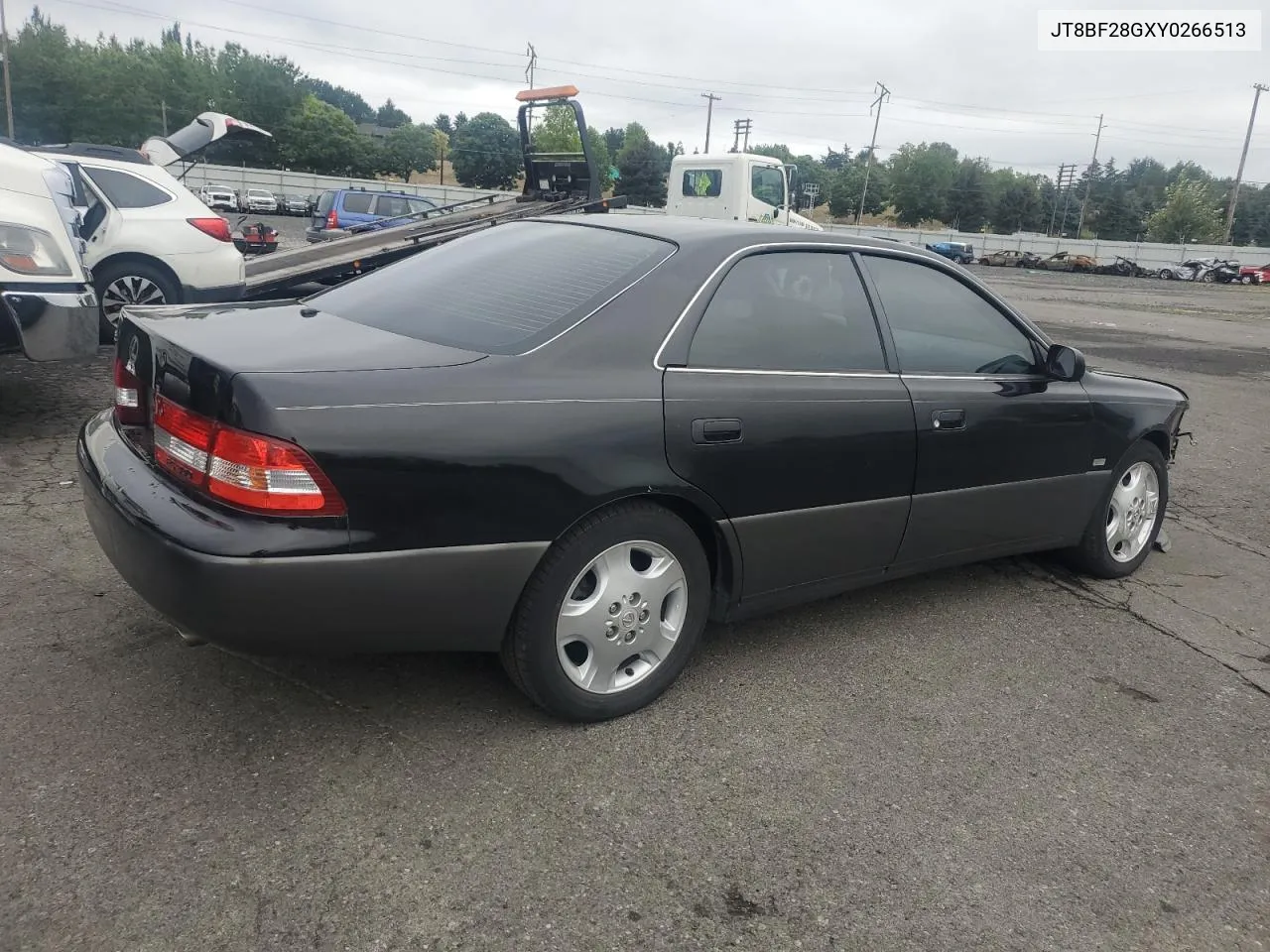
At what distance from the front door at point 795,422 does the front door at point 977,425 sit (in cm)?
13

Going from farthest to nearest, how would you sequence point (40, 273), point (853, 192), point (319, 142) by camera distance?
point (853, 192), point (319, 142), point (40, 273)

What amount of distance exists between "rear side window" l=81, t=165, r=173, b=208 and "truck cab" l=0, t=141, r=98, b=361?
2207 mm

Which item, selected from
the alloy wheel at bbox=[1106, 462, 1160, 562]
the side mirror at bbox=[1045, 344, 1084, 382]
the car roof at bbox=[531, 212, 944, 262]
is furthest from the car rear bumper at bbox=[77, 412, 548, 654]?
the alloy wheel at bbox=[1106, 462, 1160, 562]

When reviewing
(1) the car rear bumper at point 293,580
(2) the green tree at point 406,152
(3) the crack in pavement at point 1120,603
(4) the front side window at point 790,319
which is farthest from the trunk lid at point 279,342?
(2) the green tree at point 406,152

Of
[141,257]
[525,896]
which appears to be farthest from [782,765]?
[141,257]

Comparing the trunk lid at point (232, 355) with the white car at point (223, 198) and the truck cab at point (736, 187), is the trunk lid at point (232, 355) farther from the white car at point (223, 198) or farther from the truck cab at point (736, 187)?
the white car at point (223, 198)

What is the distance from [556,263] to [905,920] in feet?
7.25

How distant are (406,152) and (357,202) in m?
69.6

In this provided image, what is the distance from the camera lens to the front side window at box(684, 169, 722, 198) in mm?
16422

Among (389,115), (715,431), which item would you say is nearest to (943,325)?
(715,431)

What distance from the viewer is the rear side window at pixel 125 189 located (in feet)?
25.9

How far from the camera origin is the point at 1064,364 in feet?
12.9

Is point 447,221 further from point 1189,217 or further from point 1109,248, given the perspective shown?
point 1189,217

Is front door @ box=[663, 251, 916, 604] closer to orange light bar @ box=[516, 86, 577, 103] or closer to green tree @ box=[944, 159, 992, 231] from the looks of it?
orange light bar @ box=[516, 86, 577, 103]
